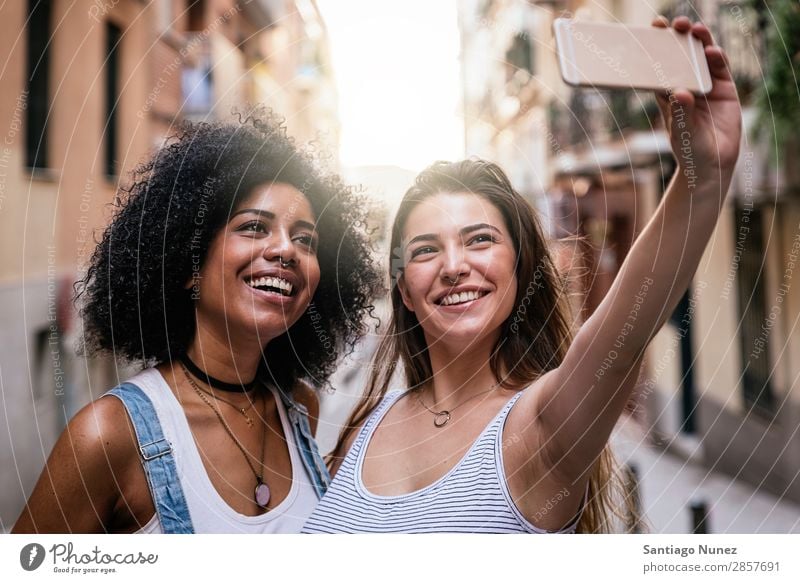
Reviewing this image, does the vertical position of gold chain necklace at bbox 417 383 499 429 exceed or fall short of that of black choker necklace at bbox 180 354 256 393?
it falls short

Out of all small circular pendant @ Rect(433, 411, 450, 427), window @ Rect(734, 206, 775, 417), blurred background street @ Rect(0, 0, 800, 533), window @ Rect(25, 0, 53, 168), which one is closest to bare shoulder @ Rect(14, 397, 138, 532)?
blurred background street @ Rect(0, 0, 800, 533)

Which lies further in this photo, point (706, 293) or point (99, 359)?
point (706, 293)

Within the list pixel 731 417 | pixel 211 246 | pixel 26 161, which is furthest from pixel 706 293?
pixel 26 161

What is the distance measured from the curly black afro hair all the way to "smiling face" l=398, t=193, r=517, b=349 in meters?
0.11

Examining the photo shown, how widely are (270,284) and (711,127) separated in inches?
27.1

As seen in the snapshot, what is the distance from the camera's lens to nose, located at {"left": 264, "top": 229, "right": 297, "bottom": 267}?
1106 mm

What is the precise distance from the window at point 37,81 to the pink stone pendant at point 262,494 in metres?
0.77

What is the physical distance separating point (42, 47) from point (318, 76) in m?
0.58

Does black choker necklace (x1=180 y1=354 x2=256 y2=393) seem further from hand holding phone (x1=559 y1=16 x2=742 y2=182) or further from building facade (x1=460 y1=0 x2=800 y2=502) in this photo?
hand holding phone (x1=559 y1=16 x2=742 y2=182)

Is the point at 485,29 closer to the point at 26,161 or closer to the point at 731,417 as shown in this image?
the point at 26,161

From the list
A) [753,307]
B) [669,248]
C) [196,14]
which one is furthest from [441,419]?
[753,307]

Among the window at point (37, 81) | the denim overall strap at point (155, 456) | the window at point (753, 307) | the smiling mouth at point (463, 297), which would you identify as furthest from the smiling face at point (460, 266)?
the window at point (753, 307)

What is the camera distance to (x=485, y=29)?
123cm

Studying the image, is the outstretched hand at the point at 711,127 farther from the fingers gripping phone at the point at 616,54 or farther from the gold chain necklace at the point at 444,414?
the gold chain necklace at the point at 444,414
